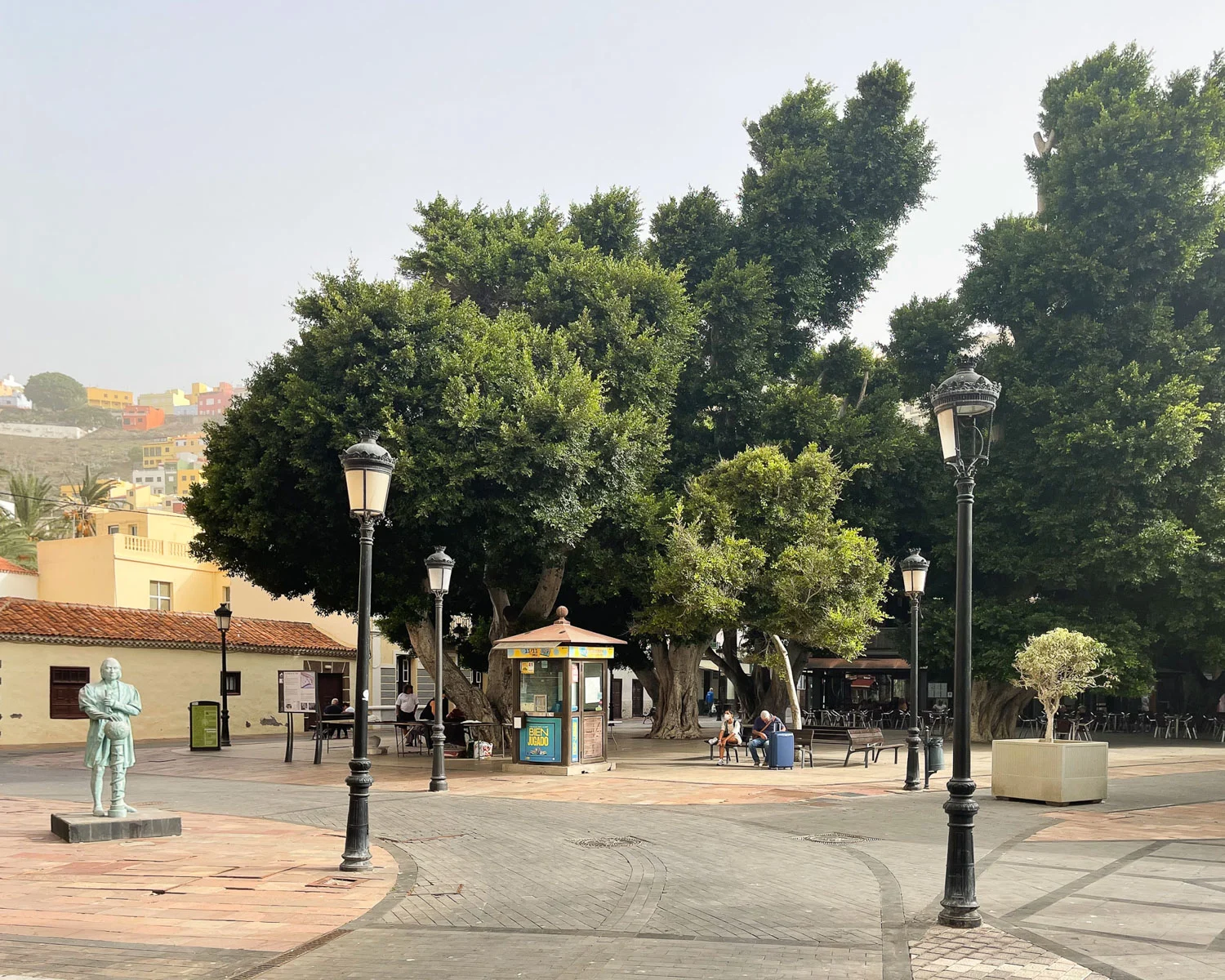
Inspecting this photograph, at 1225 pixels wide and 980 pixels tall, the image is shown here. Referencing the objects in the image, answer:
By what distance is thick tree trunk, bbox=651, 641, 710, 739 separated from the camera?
31562 mm

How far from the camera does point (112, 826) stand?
1213cm

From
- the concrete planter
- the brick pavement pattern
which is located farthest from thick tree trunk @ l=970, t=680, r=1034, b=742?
the brick pavement pattern

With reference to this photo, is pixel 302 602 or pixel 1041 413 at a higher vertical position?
pixel 1041 413

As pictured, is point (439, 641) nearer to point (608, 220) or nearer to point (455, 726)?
point (455, 726)

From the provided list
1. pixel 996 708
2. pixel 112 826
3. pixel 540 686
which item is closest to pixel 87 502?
pixel 540 686

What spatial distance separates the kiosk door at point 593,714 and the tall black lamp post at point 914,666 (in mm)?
5680

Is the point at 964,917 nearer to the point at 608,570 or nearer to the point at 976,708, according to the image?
the point at 608,570

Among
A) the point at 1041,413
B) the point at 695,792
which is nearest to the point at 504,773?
the point at 695,792

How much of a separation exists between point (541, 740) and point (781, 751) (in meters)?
4.78

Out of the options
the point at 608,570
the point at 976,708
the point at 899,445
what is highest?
the point at 899,445

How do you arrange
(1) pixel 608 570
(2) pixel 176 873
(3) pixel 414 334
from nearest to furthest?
1. (2) pixel 176 873
2. (3) pixel 414 334
3. (1) pixel 608 570

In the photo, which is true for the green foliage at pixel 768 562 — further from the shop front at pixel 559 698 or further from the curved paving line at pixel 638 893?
the curved paving line at pixel 638 893

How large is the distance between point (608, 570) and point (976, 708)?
39.3ft

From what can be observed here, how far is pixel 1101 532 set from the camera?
96.4 feet
